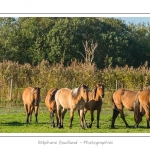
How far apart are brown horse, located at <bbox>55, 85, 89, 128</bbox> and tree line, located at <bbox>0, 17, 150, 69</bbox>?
33.2 meters

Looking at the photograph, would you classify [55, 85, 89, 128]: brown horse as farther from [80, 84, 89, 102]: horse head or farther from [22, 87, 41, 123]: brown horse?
[22, 87, 41, 123]: brown horse

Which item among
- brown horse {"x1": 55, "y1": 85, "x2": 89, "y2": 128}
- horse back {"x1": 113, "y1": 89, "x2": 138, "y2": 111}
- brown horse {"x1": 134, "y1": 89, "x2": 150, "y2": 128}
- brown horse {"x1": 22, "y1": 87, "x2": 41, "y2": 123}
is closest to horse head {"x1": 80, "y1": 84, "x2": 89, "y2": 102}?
brown horse {"x1": 55, "y1": 85, "x2": 89, "y2": 128}

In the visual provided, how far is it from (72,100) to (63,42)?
37699mm

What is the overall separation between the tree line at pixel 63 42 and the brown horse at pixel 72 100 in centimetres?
3317

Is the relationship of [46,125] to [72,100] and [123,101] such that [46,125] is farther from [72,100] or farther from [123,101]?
[123,101]

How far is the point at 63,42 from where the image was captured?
177 ft

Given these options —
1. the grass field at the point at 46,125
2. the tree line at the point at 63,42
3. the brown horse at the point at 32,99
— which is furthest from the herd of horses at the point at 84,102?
the tree line at the point at 63,42

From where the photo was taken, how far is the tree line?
172ft

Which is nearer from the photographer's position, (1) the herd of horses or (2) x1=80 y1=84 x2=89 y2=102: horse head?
(2) x1=80 y1=84 x2=89 y2=102: horse head

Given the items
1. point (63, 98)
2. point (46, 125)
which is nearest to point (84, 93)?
point (63, 98)

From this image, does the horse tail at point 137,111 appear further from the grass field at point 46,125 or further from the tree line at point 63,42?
the tree line at point 63,42

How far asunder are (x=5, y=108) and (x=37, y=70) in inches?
267

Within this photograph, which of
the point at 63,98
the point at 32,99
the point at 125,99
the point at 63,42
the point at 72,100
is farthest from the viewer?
the point at 63,42
